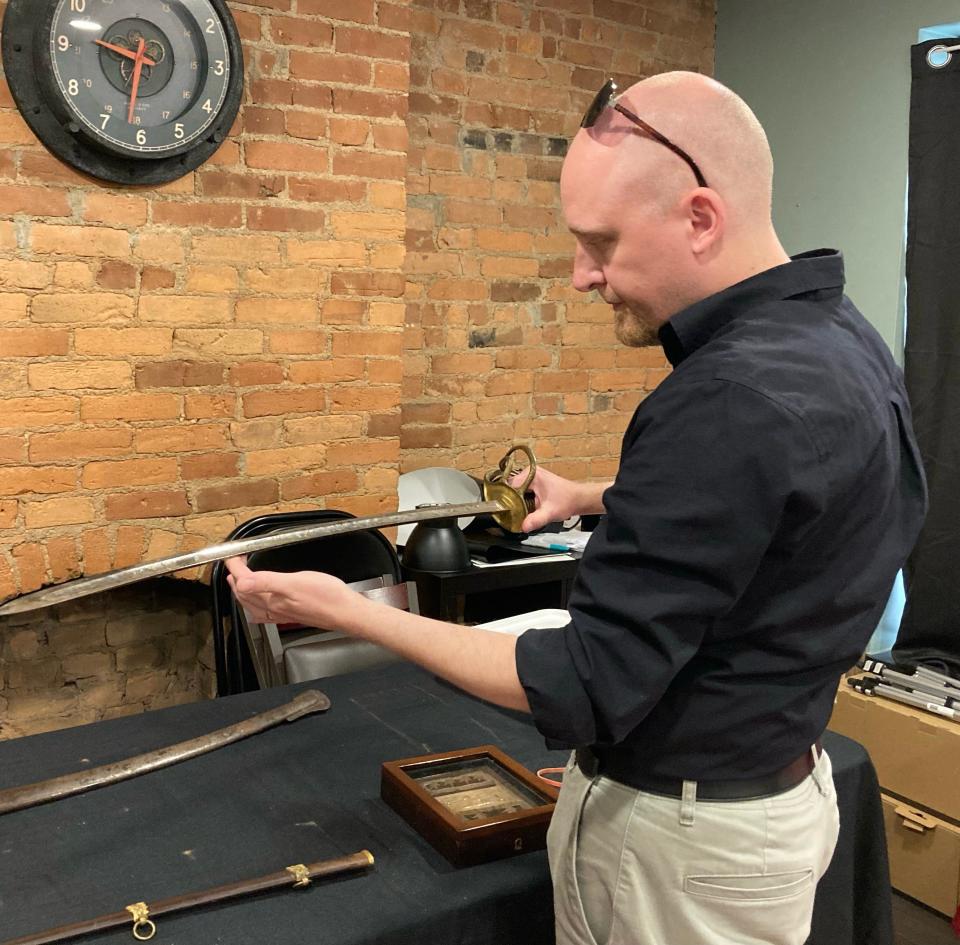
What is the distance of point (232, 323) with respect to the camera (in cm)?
272

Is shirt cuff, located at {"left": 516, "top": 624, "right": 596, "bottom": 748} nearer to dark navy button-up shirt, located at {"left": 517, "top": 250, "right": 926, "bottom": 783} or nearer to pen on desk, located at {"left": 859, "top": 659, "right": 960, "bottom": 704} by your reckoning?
dark navy button-up shirt, located at {"left": 517, "top": 250, "right": 926, "bottom": 783}

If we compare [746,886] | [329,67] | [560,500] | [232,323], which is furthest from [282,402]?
[746,886]

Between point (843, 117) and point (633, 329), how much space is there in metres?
2.76

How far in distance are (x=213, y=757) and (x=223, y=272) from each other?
4.51 ft

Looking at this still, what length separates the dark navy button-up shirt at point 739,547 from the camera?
3.36 feet

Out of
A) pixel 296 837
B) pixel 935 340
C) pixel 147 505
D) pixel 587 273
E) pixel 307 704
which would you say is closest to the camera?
pixel 587 273

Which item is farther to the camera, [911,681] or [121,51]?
[911,681]

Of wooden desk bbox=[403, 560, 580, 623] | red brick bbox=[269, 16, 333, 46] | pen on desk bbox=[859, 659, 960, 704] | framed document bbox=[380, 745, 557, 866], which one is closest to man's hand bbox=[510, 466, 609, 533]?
framed document bbox=[380, 745, 557, 866]

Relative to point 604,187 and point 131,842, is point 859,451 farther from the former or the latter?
point 131,842

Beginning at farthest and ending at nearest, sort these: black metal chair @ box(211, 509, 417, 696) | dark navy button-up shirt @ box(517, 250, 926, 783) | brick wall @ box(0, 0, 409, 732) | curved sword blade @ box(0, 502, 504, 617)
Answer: brick wall @ box(0, 0, 409, 732)
black metal chair @ box(211, 509, 417, 696)
curved sword blade @ box(0, 502, 504, 617)
dark navy button-up shirt @ box(517, 250, 926, 783)

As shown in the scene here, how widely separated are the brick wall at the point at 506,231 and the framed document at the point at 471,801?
6.27ft

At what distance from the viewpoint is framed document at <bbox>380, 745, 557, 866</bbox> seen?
1459 mm

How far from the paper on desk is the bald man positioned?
5.56 ft

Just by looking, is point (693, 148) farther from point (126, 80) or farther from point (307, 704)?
point (126, 80)
